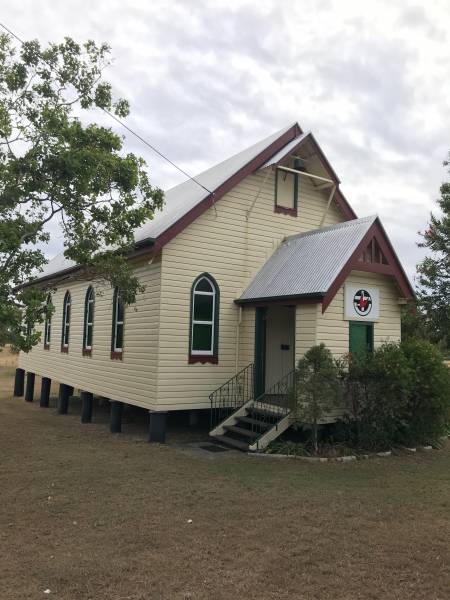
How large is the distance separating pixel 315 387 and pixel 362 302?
3.08 metres

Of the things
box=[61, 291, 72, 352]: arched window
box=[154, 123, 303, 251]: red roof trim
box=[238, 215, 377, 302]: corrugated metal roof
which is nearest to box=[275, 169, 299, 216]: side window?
box=[154, 123, 303, 251]: red roof trim

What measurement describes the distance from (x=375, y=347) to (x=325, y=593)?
9116 mm

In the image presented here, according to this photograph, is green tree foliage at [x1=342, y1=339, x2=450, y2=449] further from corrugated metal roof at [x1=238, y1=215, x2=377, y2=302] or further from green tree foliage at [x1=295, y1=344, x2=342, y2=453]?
corrugated metal roof at [x1=238, y1=215, x2=377, y2=302]

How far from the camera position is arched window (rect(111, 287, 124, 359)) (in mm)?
15491

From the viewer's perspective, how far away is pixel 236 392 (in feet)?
46.5

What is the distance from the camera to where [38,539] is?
256 inches

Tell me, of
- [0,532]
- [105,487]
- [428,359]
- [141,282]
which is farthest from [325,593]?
[141,282]

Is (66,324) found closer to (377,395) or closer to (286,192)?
(286,192)

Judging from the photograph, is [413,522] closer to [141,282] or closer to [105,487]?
[105,487]

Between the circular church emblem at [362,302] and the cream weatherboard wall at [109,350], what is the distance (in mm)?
5060

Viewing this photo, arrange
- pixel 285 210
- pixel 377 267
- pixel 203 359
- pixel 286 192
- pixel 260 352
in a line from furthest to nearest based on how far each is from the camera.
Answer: pixel 286 192 < pixel 285 210 < pixel 260 352 < pixel 203 359 < pixel 377 267

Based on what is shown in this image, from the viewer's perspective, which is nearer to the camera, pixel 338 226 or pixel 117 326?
pixel 338 226

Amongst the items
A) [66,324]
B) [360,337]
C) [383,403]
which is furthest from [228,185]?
[66,324]

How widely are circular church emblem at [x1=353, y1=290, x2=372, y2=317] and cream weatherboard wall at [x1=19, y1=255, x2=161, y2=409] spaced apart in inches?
199
